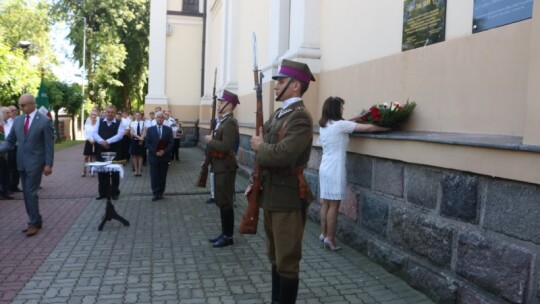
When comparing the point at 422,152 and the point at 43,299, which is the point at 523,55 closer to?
the point at 422,152

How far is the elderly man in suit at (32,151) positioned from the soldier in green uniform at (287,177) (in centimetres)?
406

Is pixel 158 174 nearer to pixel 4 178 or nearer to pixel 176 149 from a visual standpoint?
pixel 4 178

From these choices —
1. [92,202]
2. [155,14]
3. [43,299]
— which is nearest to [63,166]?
[92,202]

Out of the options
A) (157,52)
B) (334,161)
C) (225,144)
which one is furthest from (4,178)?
(157,52)

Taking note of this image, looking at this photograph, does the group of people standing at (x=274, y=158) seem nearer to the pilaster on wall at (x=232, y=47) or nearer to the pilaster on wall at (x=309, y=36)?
the pilaster on wall at (x=309, y=36)

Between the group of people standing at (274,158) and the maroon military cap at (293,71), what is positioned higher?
the maroon military cap at (293,71)

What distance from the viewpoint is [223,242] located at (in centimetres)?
592

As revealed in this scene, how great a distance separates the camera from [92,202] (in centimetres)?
903

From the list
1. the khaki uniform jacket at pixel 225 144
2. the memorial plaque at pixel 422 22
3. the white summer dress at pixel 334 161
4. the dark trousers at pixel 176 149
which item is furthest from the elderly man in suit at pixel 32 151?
the dark trousers at pixel 176 149

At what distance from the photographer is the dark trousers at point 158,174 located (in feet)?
30.5

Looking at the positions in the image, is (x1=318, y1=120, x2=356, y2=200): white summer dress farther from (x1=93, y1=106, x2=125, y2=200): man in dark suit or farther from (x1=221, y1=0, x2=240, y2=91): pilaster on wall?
(x1=221, y1=0, x2=240, y2=91): pilaster on wall

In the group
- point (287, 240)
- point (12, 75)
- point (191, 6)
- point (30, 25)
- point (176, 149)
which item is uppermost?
point (30, 25)

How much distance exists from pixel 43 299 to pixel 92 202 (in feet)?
16.7

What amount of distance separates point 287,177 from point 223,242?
2.57m
